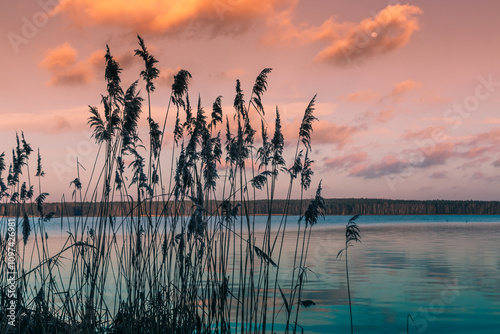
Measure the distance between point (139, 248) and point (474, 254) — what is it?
23.6 m

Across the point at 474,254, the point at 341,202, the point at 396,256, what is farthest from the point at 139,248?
the point at 341,202

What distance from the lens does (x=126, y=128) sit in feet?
18.5

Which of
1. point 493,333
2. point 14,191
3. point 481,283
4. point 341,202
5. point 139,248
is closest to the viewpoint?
point 139,248

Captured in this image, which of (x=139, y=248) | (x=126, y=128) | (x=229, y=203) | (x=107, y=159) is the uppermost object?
(x=126, y=128)

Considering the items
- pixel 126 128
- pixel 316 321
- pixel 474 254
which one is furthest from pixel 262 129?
pixel 474 254

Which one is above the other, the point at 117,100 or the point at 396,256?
the point at 117,100

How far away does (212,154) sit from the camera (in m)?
5.92

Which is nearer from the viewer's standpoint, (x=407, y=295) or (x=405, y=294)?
(x=407, y=295)

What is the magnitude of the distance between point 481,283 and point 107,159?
14570 millimetres

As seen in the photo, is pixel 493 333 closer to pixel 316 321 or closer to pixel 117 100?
pixel 316 321

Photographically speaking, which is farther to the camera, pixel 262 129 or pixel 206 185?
pixel 206 185

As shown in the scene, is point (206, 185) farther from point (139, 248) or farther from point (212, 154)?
point (139, 248)

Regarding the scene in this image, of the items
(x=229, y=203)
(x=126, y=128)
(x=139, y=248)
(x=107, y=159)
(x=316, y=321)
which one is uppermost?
(x=126, y=128)

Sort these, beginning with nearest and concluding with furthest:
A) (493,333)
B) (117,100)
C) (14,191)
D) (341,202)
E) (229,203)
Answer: (117,100) → (229,203) → (14,191) → (493,333) → (341,202)
